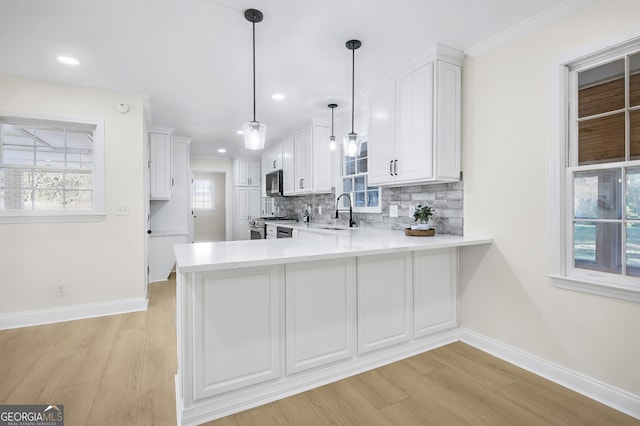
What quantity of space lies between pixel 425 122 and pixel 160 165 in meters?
4.14

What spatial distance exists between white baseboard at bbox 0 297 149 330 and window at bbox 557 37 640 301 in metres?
4.14

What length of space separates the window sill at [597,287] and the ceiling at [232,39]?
175 centimetres

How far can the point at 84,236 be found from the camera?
11.1 ft

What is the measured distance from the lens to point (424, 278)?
2.51 meters

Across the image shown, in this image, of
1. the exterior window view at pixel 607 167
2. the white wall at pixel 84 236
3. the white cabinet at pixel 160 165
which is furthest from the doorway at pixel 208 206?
the exterior window view at pixel 607 167

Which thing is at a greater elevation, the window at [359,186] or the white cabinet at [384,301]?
the window at [359,186]

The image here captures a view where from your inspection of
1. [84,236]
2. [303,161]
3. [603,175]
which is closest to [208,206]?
[303,161]

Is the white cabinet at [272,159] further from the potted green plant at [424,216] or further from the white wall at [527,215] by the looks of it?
the white wall at [527,215]

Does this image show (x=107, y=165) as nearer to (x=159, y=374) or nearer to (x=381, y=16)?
(x=159, y=374)

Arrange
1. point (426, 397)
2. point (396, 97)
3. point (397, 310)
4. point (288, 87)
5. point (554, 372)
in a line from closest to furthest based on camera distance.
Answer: point (426, 397) < point (554, 372) < point (397, 310) < point (396, 97) < point (288, 87)

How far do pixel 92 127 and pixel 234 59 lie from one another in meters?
1.97

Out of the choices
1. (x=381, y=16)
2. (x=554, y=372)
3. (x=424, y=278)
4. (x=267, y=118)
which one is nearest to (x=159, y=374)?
(x=424, y=278)

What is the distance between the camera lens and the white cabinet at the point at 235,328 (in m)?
1.68

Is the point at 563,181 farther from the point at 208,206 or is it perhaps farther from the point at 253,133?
the point at 208,206
